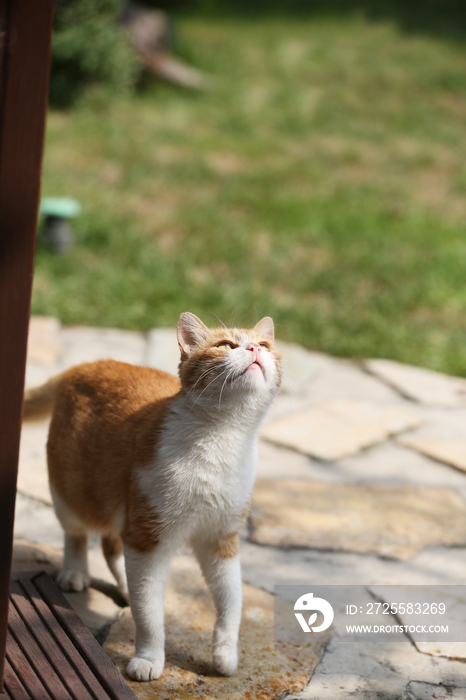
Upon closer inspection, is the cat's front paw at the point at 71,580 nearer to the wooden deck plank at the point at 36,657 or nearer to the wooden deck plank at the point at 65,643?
the wooden deck plank at the point at 65,643

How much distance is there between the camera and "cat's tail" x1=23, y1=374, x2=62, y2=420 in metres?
2.59

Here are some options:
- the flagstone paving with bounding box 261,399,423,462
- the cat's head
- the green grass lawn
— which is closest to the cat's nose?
the cat's head

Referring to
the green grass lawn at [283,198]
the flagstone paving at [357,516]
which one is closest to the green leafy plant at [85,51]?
the green grass lawn at [283,198]

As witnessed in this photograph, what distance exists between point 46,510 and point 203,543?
1.02 meters

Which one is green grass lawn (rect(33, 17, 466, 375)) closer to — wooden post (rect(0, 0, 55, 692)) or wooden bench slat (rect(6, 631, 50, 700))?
wooden bench slat (rect(6, 631, 50, 700))

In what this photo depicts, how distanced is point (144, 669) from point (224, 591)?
314 mm

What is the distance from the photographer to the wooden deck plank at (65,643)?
1.85m

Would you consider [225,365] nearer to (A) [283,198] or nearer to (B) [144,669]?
(B) [144,669]

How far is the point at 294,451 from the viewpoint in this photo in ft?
12.1

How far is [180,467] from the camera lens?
1965mm

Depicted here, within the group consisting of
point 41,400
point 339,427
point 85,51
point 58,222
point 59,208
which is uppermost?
point 85,51

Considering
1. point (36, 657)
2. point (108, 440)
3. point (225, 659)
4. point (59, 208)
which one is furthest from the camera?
point (59, 208)

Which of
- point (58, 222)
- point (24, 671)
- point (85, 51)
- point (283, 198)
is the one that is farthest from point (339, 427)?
point (85, 51)

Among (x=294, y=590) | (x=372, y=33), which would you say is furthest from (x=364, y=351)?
(x=372, y=33)
